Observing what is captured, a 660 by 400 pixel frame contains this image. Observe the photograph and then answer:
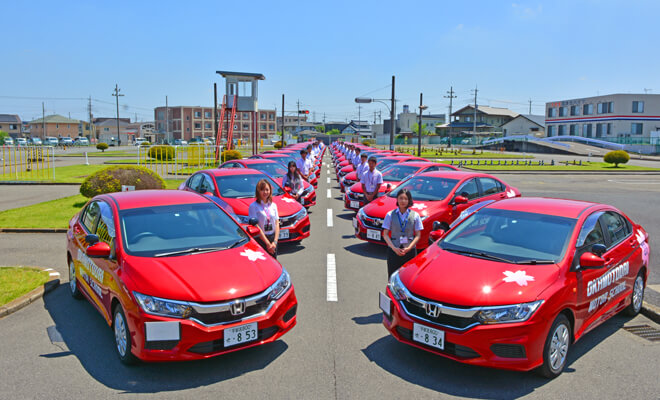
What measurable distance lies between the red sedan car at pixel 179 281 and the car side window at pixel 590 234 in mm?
3035

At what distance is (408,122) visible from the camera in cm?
14512

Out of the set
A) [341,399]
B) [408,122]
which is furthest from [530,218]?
[408,122]

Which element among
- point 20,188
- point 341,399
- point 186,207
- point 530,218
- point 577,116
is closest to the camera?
point 341,399

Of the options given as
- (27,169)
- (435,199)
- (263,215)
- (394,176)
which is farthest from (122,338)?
(27,169)

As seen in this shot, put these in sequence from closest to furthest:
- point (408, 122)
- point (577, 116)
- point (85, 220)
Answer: point (85, 220) < point (577, 116) < point (408, 122)

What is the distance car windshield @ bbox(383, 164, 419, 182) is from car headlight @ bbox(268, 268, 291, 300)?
9462 millimetres

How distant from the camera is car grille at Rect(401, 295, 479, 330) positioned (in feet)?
14.3

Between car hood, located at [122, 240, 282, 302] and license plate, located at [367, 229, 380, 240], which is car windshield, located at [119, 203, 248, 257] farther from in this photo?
license plate, located at [367, 229, 380, 240]

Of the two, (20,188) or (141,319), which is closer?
(141,319)

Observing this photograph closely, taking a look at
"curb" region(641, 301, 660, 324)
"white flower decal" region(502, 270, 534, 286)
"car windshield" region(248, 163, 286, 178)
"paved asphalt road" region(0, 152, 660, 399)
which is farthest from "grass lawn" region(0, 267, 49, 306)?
"curb" region(641, 301, 660, 324)

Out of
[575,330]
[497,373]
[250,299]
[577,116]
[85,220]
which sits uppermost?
[577,116]

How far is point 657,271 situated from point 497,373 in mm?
5526

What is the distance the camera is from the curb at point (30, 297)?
624 cm

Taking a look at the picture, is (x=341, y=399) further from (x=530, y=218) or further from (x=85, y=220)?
(x=85, y=220)
